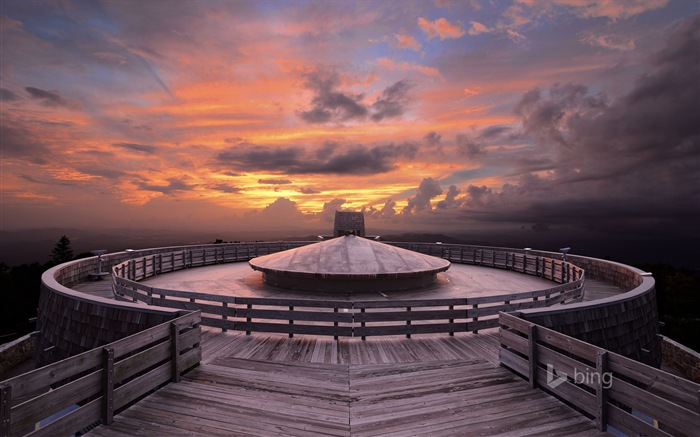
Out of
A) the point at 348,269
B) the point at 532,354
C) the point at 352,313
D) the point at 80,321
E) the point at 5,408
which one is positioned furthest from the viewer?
the point at 348,269

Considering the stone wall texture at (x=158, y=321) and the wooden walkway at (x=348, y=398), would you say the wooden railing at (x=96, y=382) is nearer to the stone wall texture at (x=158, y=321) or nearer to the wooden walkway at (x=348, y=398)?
the wooden walkway at (x=348, y=398)

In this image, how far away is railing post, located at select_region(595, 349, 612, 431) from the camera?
5762 mm

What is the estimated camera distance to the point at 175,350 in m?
7.45

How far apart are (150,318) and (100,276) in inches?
598

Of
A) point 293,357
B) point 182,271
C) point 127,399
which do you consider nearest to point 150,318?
point 127,399

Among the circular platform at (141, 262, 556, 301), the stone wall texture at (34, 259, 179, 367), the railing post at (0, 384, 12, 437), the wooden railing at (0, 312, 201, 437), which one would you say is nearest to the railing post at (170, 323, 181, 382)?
the wooden railing at (0, 312, 201, 437)

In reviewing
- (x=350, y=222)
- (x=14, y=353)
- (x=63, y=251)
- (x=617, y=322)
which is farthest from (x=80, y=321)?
(x=63, y=251)

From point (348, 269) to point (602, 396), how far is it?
1293 centimetres

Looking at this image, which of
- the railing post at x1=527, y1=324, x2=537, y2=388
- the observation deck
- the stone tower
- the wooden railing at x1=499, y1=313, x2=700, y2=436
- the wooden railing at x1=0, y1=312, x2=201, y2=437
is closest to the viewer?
the wooden railing at x1=0, y1=312, x2=201, y2=437

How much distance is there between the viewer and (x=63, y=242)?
81875 mm

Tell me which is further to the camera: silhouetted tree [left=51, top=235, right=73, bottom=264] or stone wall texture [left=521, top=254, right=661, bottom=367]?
silhouetted tree [left=51, top=235, right=73, bottom=264]

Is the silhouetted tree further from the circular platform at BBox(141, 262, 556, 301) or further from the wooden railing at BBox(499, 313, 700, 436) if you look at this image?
the wooden railing at BBox(499, 313, 700, 436)

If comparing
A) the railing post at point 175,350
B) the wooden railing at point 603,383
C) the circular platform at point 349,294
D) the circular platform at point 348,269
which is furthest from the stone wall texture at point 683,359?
the railing post at point 175,350

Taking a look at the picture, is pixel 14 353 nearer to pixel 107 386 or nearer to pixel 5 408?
pixel 107 386
